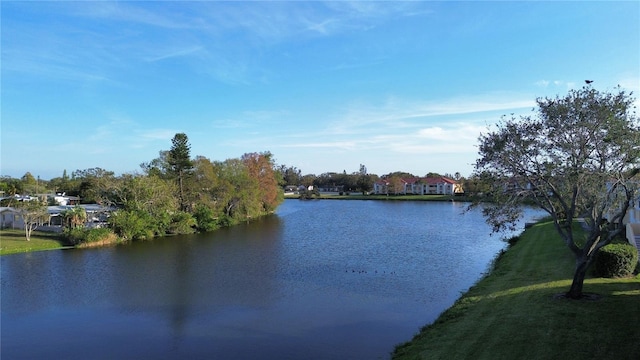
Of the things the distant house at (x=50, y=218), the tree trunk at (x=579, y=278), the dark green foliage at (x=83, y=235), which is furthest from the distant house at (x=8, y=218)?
the tree trunk at (x=579, y=278)

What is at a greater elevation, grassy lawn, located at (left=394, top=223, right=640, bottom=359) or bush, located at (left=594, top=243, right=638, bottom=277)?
bush, located at (left=594, top=243, right=638, bottom=277)

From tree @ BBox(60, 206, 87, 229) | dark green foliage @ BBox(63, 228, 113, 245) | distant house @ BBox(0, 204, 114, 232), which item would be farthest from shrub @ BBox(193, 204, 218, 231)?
tree @ BBox(60, 206, 87, 229)

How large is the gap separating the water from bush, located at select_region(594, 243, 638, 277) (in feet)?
18.7

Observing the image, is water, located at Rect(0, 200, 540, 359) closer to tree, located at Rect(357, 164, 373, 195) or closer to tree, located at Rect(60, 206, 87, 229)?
tree, located at Rect(60, 206, 87, 229)

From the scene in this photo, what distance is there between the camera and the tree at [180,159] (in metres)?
53.6

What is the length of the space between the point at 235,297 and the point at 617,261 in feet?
51.0

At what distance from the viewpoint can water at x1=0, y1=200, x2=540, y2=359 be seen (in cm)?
1386

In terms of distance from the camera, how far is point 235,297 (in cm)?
1950

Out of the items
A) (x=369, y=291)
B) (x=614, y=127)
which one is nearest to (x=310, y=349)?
(x=369, y=291)

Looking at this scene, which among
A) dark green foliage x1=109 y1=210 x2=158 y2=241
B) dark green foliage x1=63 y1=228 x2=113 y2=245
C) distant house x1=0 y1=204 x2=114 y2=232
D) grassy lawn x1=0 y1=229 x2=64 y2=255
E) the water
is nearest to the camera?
the water

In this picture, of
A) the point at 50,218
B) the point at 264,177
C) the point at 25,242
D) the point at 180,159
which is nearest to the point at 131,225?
the point at 25,242

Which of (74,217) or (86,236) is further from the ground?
(74,217)

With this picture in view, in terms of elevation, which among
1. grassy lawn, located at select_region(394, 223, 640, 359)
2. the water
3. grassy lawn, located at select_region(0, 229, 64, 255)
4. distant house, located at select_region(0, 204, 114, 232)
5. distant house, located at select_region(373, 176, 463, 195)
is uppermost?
distant house, located at select_region(373, 176, 463, 195)

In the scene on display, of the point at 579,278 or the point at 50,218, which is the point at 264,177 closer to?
the point at 50,218
